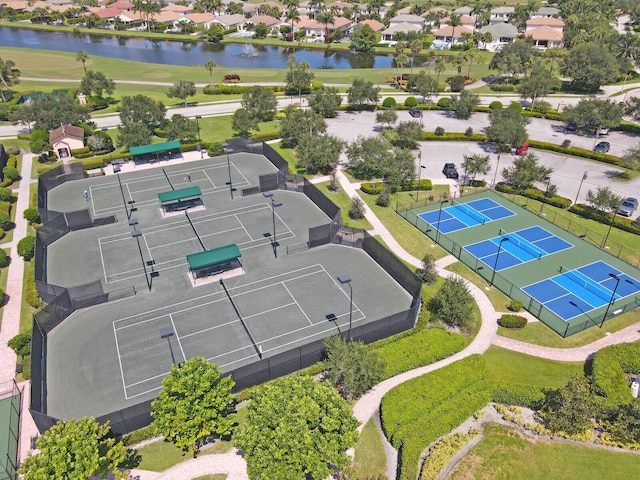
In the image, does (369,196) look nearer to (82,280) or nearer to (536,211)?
(536,211)

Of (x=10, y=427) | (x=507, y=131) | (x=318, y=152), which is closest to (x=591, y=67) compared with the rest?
(x=507, y=131)

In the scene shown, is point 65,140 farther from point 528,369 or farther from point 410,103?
point 528,369

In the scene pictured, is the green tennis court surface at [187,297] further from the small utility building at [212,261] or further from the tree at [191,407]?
the tree at [191,407]

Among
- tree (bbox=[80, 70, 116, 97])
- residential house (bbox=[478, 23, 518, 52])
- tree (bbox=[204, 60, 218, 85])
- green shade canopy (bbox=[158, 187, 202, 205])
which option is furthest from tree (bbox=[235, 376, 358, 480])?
residential house (bbox=[478, 23, 518, 52])

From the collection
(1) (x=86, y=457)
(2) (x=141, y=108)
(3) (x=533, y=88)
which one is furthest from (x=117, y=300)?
(3) (x=533, y=88)

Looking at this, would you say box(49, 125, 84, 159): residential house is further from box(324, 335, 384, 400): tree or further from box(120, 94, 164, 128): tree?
box(324, 335, 384, 400): tree

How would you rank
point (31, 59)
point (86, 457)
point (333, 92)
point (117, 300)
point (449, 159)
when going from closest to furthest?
point (86, 457) < point (117, 300) < point (449, 159) < point (333, 92) < point (31, 59)

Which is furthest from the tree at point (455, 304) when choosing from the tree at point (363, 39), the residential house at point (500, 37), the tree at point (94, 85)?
the residential house at point (500, 37)
